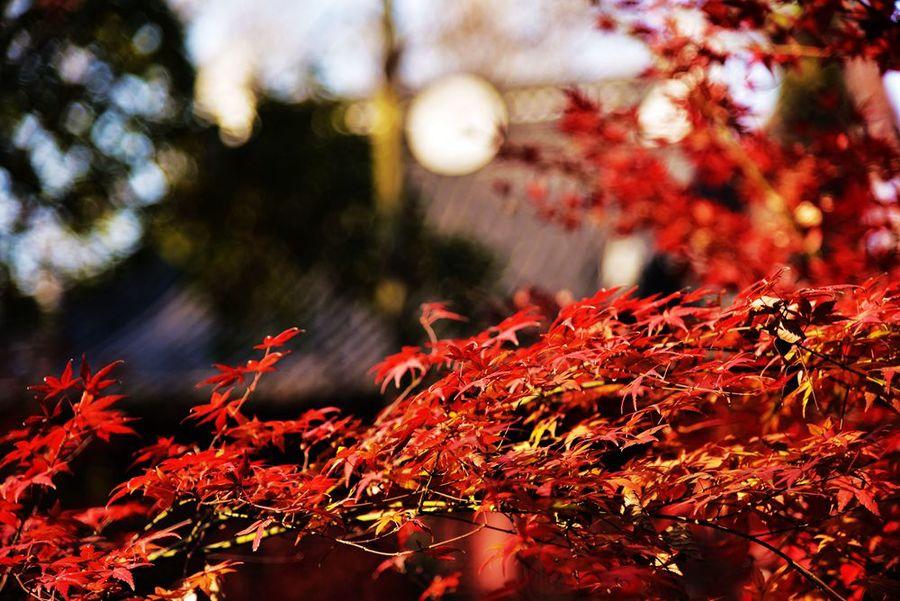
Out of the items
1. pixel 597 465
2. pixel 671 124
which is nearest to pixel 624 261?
pixel 671 124

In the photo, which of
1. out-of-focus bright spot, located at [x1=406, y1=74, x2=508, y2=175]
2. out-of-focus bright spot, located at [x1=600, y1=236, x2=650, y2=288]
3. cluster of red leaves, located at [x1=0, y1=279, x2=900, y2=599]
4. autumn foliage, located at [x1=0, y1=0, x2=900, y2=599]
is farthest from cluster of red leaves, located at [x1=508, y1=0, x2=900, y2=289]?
out-of-focus bright spot, located at [x1=406, y1=74, x2=508, y2=175]

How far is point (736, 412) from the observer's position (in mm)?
2613

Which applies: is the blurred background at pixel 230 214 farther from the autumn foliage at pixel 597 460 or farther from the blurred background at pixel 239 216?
the autumn foliage at pixel 597 460

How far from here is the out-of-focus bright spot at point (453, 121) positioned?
9266mm

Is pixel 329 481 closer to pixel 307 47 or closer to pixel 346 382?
pixel 346 382

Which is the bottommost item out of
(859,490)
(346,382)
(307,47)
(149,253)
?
(346,382)

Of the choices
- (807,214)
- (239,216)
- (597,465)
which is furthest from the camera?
(239,216)

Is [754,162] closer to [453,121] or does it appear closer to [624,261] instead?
[624,261]

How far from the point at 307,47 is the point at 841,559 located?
8388 millimetres

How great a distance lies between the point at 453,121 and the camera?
953cm

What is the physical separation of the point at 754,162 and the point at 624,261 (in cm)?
450

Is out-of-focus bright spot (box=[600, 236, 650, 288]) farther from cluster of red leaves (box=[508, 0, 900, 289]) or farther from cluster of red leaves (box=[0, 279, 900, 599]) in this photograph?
cluster of red leaves (box=[0, 279, 900, 599])

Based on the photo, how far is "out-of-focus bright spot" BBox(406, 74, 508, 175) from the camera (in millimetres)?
9266

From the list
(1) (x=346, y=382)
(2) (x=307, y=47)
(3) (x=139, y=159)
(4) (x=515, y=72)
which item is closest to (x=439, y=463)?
(1) (x=346, y=382)
